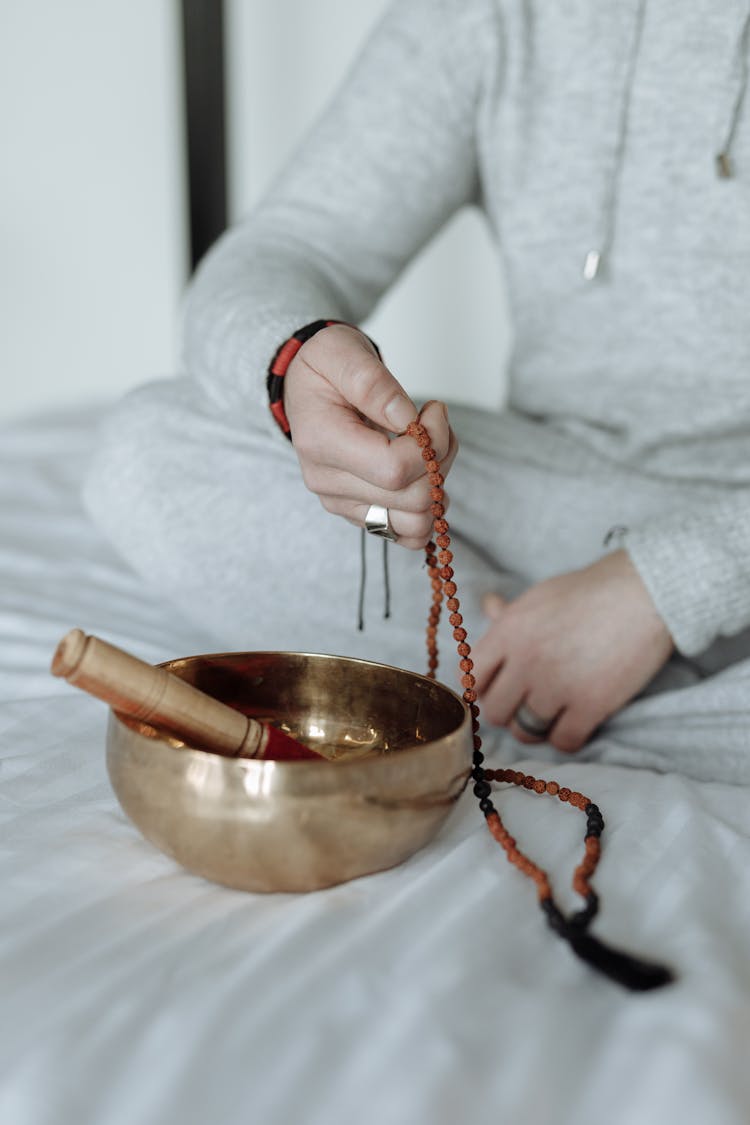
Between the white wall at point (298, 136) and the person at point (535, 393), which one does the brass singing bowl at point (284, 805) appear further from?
the white wall at point (298, 136)

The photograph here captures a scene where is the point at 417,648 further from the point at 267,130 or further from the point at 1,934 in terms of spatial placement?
the point at 267,130

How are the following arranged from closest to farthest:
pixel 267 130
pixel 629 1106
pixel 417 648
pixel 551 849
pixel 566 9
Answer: pixel 629 1106 < pixel 551 849 < pixel 417 648 < pixel 566 9 < pixel 267 130

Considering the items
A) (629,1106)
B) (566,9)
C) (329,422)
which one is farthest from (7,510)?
(629,1106)

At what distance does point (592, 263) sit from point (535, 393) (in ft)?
0.48

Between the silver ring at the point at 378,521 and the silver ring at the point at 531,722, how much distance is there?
24 cm

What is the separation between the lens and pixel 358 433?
706 mm

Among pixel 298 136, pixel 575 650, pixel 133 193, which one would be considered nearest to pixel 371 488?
pixel 575 650

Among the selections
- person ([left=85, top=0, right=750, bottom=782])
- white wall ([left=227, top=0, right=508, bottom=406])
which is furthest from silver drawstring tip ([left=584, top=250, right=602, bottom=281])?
white wall ([left=227, top=0, right=508, bottom=406])

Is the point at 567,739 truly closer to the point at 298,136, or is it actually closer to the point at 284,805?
the point at 284,805

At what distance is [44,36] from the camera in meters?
2.62

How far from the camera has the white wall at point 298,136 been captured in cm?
234

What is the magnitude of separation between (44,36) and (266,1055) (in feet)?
8.88

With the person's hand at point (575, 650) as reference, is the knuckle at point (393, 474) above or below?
above

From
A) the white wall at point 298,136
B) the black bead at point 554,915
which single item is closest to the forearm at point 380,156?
the black bead at point 554,915
